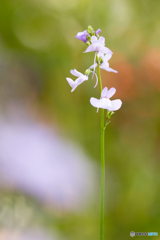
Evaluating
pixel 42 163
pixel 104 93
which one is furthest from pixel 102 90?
pixel 42 163

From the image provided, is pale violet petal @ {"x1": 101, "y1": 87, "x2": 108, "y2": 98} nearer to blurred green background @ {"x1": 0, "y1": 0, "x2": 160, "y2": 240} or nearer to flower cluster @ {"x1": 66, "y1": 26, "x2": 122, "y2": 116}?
flower cluster @ {"x1": 66, "y1": 26, "x2": 122, "y2": 116}

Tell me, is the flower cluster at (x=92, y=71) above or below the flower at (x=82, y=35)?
below

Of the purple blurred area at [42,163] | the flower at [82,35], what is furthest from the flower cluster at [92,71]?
the purple blurred area at [42,163]

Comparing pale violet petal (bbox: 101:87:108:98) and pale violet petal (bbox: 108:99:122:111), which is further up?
pale violet petal (bbox: 101:87:108:98)

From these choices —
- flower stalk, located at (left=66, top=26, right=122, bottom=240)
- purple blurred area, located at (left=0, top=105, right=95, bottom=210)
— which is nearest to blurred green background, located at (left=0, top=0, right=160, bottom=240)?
→ purple blurred area, located at (left=0, top=105, right=95, bottom=210)

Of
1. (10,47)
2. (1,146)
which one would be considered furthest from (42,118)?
(10,47)

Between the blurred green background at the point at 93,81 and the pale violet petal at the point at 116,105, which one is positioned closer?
the pale violet petal at the point at 116,105

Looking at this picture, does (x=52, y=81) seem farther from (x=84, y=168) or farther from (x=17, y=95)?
(x=84, y=168)

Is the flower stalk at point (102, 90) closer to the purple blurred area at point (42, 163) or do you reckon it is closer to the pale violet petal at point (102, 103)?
the pale violet petal at point (102, 103)
